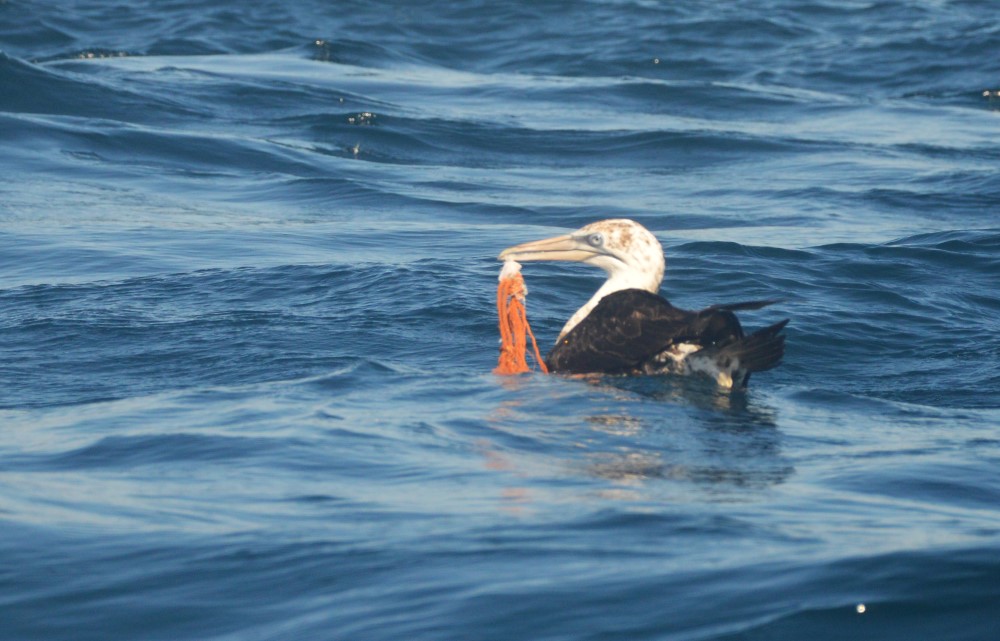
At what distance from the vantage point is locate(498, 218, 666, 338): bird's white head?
29.5 feet

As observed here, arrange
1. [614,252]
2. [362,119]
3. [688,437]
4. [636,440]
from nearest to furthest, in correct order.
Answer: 1. [636,440]
2. [688,437]
3. [614,252]
4. [362,119]

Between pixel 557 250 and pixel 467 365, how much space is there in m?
0.92

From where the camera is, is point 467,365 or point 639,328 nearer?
point 639,328

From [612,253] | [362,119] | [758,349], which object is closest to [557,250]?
[612,253]

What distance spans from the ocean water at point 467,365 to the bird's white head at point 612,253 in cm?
79

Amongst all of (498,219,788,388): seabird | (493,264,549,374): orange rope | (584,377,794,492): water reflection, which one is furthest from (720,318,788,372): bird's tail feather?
(493,264,549,374): orange rope

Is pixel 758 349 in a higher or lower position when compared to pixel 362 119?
lower

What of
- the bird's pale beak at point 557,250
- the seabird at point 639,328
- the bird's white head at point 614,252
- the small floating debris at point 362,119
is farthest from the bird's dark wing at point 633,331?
the small floating debris at point 362,119

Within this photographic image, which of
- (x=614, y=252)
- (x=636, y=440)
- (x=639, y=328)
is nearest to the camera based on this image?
(x=636, y=440)

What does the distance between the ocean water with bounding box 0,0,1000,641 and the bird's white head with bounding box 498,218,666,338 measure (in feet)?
2.59

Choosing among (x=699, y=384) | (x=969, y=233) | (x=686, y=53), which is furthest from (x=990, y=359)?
(x=686, y=53)

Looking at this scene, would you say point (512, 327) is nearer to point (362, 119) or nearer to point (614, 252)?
point (614, 252)

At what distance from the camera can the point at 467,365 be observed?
9.48 meters

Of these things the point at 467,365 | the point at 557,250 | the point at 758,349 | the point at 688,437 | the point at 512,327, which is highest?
the point at 557,250
